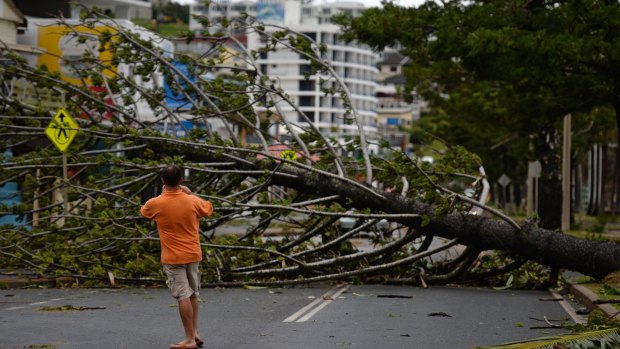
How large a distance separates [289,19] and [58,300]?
6876 inches

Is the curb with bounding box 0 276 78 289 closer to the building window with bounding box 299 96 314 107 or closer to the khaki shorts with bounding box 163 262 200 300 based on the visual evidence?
the khaki shorts with bounding box 163 262 200 300

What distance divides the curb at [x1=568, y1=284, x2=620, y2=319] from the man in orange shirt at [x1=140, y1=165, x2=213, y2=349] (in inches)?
220

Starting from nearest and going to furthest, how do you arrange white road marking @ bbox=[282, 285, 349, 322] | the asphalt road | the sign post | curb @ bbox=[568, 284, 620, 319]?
1. the asphalt road
2. white road marking @ bbox=[282, 285, 349, 322]
3. curb @ bbox=[568, 284, 620, 319]
4. the sign post

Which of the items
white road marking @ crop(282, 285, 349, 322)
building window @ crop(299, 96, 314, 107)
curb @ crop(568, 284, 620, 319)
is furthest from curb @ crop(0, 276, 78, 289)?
building window @ crop(299, 96, 314, 107)

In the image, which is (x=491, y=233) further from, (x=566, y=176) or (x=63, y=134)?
(x=566, y=176)

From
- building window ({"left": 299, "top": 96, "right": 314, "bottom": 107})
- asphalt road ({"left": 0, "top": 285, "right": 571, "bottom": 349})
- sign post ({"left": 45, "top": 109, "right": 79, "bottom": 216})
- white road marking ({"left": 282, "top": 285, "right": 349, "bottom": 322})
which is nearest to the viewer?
asphalt road ({"left": 0, "top": 285, "right": 571, "bottom": 349})

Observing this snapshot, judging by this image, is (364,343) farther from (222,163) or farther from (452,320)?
(222,163)

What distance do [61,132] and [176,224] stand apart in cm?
888

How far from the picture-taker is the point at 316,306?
15.4 meters

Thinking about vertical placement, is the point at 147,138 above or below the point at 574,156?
→ above

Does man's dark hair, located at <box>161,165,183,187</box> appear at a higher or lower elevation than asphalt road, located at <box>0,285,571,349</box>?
higher

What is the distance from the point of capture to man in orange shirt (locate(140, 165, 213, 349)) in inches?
416

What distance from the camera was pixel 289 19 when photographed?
18850 cm

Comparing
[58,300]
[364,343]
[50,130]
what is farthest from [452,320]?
[50,130]
